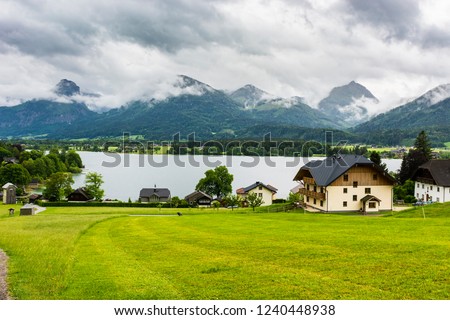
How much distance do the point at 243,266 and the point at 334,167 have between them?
4209cm

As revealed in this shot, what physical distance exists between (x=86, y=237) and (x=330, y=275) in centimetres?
1823

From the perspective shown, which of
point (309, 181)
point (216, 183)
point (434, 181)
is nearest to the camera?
point (309, 181)

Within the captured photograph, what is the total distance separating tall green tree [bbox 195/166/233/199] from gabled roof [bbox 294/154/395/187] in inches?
1470

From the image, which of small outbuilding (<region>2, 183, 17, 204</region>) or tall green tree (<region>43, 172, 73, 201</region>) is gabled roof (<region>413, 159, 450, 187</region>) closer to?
tall green tree (<region>43, 172, 73, 201</region>)

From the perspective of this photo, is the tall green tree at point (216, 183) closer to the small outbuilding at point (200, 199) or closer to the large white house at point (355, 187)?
the small outbuilding at point (200, 199)

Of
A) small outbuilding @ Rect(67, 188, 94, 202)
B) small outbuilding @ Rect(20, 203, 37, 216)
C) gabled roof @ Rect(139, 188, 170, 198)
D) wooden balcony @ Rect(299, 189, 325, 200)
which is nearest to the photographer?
wooden balcony @ Rect(299, 189, 325, 200)

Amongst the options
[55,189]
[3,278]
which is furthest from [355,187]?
[55,189]

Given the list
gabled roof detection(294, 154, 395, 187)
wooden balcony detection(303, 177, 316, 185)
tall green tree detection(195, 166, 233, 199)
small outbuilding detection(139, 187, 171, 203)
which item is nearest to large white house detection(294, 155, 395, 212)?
gabled roof detection(294, 154, 395, 187)

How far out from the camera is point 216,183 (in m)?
93.6

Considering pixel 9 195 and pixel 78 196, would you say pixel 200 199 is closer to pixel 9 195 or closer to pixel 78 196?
pixel 78 196

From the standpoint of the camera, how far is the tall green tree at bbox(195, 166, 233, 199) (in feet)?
306

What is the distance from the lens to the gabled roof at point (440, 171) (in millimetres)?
60594

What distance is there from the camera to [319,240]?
19.5 meters

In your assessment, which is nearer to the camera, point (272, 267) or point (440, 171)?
point (272, 267)
